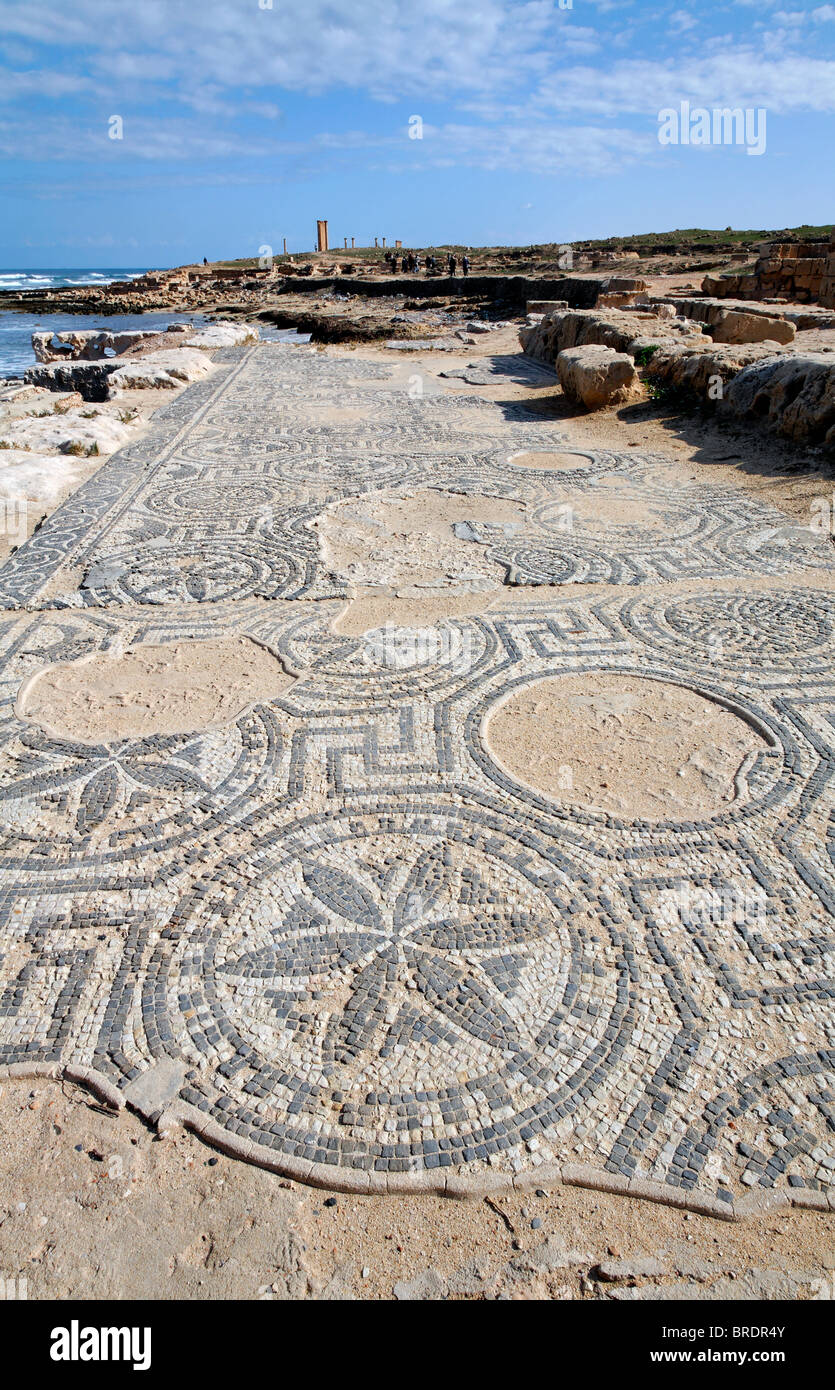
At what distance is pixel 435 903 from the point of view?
253 cm

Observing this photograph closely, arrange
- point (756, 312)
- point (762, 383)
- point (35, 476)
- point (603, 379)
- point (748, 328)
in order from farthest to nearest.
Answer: point (756, 312), point (748, 328), point (603, 379), point (762, 383), point (35, 476)

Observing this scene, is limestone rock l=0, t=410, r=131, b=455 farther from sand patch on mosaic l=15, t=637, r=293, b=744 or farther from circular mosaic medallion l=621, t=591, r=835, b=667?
circular mosaic medallion l=621, t=591, r=835, b=667

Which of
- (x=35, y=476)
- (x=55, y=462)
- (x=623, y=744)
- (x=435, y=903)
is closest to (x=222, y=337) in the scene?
(x=55, y=462)

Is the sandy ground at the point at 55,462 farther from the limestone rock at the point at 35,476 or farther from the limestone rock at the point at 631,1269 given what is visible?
the limestone rock at the point at 631,1269

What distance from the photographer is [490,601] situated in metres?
4.86

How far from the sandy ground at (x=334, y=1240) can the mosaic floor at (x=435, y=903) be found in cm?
7

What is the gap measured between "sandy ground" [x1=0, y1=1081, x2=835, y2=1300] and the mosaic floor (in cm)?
7

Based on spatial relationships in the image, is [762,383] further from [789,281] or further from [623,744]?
[789,281]

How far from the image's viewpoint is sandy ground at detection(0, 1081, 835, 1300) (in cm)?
158

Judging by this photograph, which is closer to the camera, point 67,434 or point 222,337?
point 67,434

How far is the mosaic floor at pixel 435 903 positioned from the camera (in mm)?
1909

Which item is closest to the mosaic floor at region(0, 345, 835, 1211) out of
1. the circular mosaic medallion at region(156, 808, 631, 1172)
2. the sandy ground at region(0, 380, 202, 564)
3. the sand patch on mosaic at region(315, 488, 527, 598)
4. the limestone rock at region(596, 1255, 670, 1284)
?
the circular mosaic medallion at region(156, 808, 631, 1172)

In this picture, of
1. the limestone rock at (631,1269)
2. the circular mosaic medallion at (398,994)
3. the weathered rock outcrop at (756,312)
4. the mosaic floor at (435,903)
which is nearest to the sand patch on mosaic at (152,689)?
the mosaic floor at (435,903)

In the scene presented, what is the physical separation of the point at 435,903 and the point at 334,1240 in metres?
1.01
